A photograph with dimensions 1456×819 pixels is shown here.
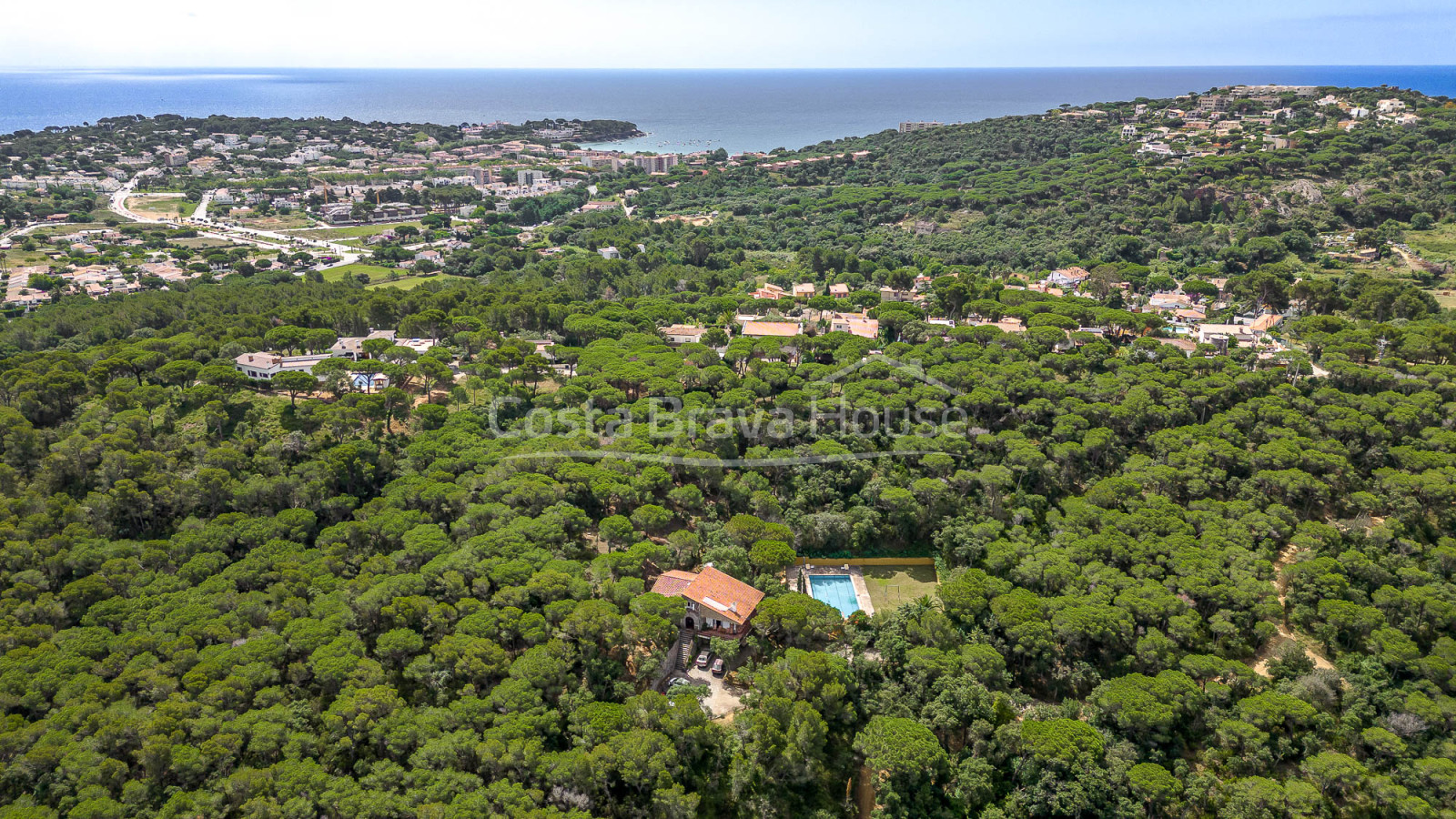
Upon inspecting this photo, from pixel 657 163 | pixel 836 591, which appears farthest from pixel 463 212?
pixel 836 591

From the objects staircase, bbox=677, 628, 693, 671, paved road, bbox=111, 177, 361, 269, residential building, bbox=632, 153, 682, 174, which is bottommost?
staircase, bbox=677, 628, 693, 671

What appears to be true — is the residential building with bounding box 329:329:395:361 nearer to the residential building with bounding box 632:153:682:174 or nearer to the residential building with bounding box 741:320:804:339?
the residential building with bounding box 741:320:804:339

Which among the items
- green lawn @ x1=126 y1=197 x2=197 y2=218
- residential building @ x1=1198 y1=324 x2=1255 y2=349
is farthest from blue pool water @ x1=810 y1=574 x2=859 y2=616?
green lawn @ x1=126 y1=197 x2=197 y2=218

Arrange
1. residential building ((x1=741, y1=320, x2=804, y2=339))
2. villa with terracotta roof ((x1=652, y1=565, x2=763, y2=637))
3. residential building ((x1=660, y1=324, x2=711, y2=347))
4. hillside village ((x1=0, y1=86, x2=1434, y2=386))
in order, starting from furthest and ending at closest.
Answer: hillside village ((x1=0, y1=86, x2=1434, y2=386)), residential building ((x1=660, y1=324, x2=711, y2=347)), residential building ((x1=741, y1=320, x2=804, y2=339)), villa with terracotta roof ((x1=652, y1=565, x2=763, y2=637))

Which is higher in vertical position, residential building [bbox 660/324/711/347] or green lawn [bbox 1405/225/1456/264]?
green lawn [bbox 1405/225/1456/264]

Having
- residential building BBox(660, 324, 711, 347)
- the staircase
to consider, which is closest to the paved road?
residential building BBox(660, 324, 711, 347)

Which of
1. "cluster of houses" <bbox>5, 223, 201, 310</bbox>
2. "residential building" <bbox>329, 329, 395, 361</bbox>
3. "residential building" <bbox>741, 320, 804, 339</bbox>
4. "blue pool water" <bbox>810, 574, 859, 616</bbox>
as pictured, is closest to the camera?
"blue pool water" <bbox>810, 574, 859, 616</bbox>

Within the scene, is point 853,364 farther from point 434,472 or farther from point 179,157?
point 179,157

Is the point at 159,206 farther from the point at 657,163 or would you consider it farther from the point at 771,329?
the point at 771,329

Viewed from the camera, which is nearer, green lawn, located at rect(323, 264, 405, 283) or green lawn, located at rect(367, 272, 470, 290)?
green lawn, located at rect(367, 272, 470, 290)
